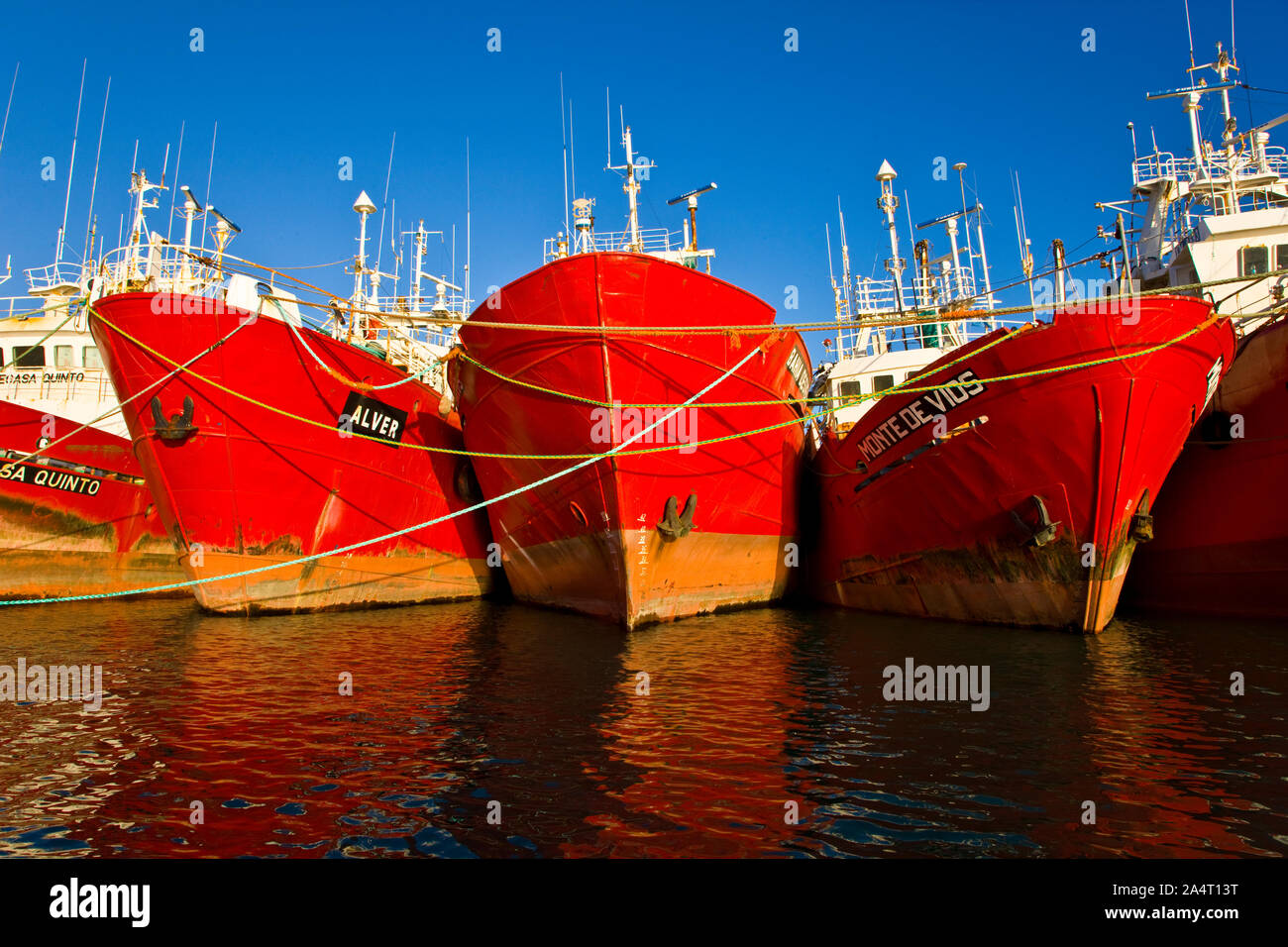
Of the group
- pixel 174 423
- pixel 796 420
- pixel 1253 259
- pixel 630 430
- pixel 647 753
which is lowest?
pixel 647 753

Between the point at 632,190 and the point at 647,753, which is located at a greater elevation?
the point at 632,190

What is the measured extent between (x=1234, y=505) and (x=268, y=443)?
51.0 feet

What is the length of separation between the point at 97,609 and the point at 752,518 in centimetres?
1259

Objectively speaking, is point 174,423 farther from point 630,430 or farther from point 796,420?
point 796,420

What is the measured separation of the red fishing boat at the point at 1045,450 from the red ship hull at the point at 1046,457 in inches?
0.7

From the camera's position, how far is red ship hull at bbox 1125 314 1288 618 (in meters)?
10.8

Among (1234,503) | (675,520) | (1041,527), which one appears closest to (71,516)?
(675,520)

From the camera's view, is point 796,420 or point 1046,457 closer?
point 1046,457

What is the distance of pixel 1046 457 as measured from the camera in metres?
9.70

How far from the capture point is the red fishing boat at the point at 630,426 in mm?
9945

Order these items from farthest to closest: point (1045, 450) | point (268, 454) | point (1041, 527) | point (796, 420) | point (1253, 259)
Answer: point (1253, 259)
point (268, 454)
point (796, 420)
point (1045, 450)
point (1041, 527)

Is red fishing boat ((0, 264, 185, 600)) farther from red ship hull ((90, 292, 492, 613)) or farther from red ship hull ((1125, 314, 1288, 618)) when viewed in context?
red ship hull ((1125, 314, 1288, 618))

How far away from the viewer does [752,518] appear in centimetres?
1230

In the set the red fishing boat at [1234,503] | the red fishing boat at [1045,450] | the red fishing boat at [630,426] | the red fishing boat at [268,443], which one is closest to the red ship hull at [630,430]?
the red fishing boat at [630,426]
